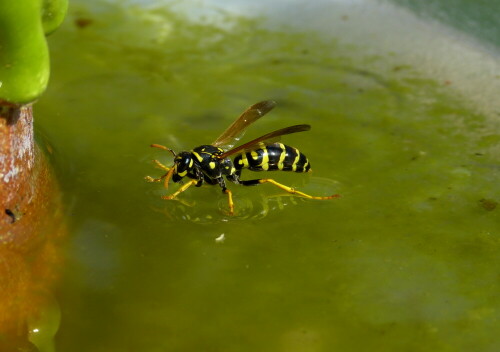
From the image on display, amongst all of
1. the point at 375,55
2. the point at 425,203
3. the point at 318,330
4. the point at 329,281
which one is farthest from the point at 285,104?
the point at 318,330

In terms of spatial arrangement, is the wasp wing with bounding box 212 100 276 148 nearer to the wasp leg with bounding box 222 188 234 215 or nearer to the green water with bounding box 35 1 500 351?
the green water with bounding box 35 1 500 351

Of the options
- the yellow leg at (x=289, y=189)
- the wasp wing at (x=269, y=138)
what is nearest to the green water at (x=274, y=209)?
the yellow leg at (x=289, y=189)

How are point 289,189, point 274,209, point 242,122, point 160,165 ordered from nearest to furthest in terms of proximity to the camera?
point 274,209 < point 289,189 < point 160,165 < point 242,122

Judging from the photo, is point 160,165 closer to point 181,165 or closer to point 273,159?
Answer: point 181,165

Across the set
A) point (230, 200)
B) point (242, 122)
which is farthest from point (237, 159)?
point (230, 200)

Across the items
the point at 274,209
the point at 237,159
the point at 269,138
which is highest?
the point at 269,138

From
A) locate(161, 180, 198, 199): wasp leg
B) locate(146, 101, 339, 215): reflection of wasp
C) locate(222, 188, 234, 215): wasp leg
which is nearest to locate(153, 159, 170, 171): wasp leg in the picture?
locate(146, 101, 339, 215): reflection of wasp
